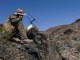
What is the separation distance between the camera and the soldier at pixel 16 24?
1964 cm

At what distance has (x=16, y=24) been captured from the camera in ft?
65.2

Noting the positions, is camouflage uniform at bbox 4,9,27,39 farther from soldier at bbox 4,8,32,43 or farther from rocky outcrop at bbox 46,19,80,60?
rocky outcrop at bbox 46,19,80,60

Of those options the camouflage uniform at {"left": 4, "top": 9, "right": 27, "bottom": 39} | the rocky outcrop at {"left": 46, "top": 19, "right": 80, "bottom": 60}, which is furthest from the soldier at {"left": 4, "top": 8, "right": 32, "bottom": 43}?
the rocky outcrop at {"left": 46, "top": 19, "right": 80, "bottom": 60}

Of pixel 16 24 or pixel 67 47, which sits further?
pixel 67 47

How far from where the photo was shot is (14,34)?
2008cm

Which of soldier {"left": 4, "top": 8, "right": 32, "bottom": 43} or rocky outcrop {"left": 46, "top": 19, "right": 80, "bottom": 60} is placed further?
rocky outcrop {"left": 46, "top": 19, "right": 80, "bottom": 60}

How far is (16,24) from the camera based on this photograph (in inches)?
782

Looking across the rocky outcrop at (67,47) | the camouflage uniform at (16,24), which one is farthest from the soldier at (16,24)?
the rocky outcrop at (67,47)

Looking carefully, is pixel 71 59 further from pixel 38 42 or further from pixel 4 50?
pixel 4 50

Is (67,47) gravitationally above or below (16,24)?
below

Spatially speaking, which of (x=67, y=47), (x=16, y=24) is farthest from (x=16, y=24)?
(x=67, y=47)

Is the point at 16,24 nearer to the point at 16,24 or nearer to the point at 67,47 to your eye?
the point at 16,24

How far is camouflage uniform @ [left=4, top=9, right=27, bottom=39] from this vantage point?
1966 cm

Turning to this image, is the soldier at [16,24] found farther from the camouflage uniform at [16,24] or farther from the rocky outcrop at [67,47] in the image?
the rocky outcrop at [67,47]
